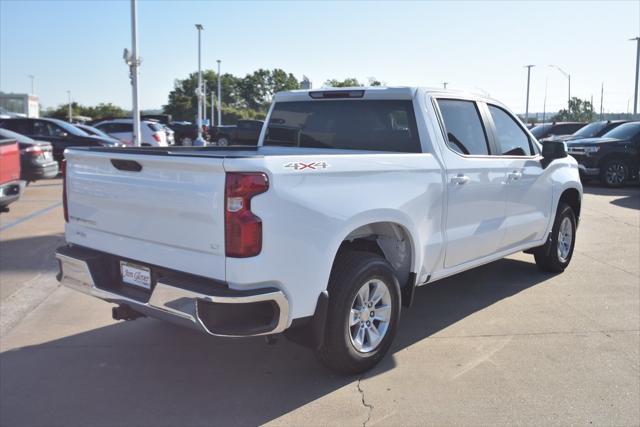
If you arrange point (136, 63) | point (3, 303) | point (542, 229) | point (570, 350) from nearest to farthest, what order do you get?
1. point (570, 350)
2. point (3, 303)
3. point (542, 229)
4. point (136, 63)

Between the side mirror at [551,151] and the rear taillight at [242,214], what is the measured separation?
3807mm

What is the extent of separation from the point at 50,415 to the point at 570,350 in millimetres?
3677

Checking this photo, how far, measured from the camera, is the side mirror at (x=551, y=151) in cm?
606

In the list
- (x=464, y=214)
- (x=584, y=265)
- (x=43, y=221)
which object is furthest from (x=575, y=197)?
(x=43, y=221)

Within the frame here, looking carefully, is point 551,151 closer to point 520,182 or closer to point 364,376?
point 520,182

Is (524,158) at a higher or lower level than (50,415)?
higher

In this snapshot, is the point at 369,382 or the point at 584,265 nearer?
the point at 369,382

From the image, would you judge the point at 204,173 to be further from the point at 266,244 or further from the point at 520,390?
the point at 520,390

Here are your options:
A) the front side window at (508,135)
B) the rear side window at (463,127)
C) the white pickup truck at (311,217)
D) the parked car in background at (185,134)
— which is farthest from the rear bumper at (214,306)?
the parked car in background at (185,134)

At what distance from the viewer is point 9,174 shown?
9055 mm

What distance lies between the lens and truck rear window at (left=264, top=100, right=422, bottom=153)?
4832 millimetres

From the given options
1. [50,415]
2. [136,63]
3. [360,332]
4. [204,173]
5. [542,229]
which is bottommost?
[50,415]

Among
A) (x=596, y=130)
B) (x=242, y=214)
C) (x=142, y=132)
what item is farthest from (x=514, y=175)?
(x=142, y=132)

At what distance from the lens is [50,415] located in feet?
11.8
